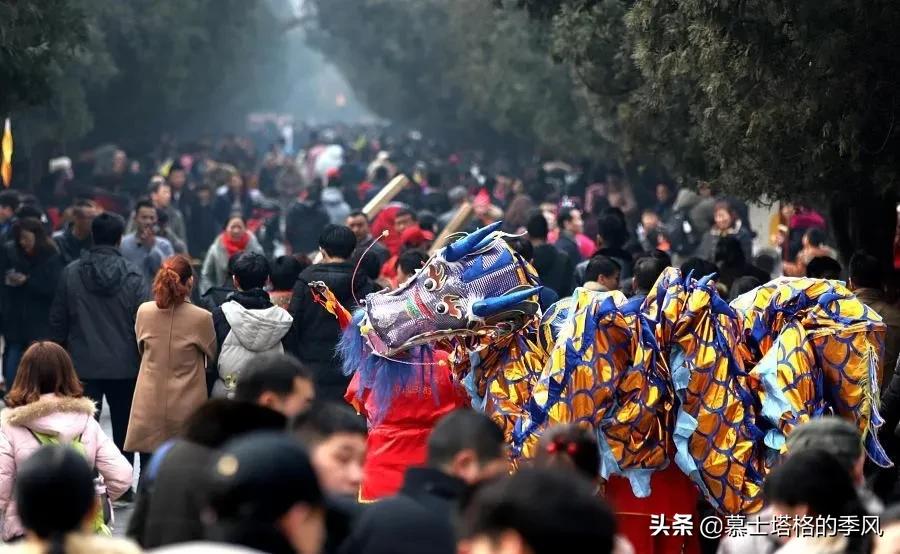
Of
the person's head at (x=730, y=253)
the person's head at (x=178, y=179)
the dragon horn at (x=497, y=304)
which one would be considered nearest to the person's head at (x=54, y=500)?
the dragon horn at (x=497, y=304)

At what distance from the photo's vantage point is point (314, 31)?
94.8 metres

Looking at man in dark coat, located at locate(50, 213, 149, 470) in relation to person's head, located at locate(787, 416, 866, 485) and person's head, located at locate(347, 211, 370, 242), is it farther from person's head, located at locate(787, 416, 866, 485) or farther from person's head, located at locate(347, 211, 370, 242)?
person's head, located at locate(787, 416, 866, 485)

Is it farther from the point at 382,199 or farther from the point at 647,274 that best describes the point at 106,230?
the point at 382,199

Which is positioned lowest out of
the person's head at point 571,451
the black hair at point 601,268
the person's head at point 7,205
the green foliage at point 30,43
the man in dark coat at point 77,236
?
the person's head at point 571,451

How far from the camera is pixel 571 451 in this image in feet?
20.8

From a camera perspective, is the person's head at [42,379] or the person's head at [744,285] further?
the person's head at [744,285]

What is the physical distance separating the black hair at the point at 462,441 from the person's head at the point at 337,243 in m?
6.12

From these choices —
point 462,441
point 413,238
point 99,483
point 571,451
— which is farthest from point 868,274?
point 462,441

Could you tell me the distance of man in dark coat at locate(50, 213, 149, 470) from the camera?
12727 millimetres

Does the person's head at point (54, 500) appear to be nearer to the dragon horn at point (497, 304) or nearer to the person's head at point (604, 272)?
the dragon horn at point (497, 304)

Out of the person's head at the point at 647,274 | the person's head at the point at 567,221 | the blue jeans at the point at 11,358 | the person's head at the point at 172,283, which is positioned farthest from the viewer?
the person's head at the point at 567,221

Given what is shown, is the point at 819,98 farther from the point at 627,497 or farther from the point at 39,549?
the point at 39,549

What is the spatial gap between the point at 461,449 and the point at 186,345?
19.6ft

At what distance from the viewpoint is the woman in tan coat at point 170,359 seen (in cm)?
1157
